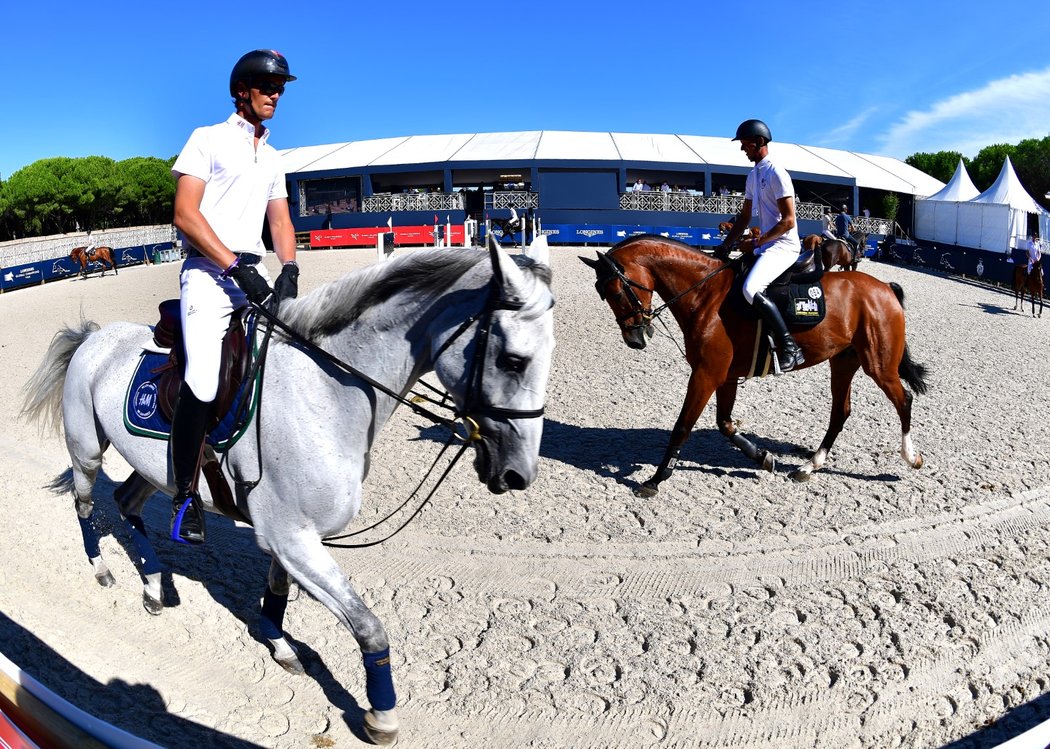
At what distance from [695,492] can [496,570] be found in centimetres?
238

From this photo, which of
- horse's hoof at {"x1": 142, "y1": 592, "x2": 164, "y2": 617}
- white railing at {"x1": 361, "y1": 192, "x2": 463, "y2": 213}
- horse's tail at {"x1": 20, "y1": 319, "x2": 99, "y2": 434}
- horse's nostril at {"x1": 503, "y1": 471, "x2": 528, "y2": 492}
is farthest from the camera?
white railing at {"x1": 361, "y1": 192, "x2": 463, "y2": 213}

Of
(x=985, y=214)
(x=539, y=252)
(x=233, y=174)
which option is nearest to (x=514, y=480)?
(x=539, y=252)

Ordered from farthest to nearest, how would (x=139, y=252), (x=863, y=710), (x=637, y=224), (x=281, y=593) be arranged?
(x=637, y=224) → (x=139, y=252) → (x=281, y=593) → (x=863, y=710)

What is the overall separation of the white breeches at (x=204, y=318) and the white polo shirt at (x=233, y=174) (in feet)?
0.59

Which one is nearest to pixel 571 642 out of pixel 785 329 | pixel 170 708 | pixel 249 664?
pixel 249 664

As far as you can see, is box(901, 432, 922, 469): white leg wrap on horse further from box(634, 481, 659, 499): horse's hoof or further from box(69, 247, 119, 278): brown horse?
box(69, 247, 119, 278): brown horse

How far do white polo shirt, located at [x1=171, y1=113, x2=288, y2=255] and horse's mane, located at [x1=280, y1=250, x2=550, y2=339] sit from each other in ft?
1.59

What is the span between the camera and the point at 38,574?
510 cm

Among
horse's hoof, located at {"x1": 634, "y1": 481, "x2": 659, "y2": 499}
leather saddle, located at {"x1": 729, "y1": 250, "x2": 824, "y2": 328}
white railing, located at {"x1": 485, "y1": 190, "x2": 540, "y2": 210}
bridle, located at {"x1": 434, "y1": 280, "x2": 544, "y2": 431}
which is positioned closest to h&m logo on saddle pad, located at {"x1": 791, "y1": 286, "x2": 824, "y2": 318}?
leather saddle, located at {"x1": 729, "y1": 250, "x2": 824, "y2": 328}

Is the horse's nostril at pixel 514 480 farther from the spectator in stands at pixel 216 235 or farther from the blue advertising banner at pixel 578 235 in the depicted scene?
the blue advertising banner at pixel 578 235

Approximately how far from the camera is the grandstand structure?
39.6 m

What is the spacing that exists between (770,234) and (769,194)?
1.24ft

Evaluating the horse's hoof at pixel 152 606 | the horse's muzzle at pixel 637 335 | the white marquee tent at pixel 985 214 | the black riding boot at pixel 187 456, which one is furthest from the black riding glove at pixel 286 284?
the white marquee tent at pixel 985 214

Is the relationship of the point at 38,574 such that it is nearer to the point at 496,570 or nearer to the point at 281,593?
the point at 281,593
